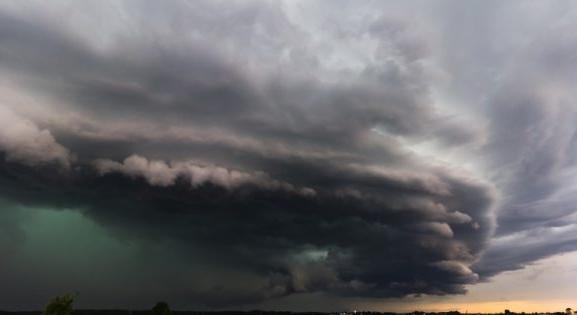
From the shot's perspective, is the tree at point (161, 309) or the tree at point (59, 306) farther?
the tree at point (161, 309)

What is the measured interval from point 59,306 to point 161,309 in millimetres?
36393

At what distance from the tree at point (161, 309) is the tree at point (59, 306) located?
114 feet

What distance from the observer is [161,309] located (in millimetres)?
132625

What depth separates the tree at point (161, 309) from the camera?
13212 centimetres

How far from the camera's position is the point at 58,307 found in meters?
99.5

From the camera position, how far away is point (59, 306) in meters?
99.5

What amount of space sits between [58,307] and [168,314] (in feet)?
124

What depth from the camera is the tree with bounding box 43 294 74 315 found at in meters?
99.2

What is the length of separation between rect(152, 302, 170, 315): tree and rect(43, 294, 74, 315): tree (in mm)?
34622

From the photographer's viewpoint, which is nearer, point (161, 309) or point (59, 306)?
point (59, 306)

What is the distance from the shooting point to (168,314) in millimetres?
133125

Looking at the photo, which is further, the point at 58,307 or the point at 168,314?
the point at 168,314

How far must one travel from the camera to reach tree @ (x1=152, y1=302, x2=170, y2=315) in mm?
132125

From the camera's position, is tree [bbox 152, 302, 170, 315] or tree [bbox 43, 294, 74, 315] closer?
tree [bbox 43, 294, 74, 315]
